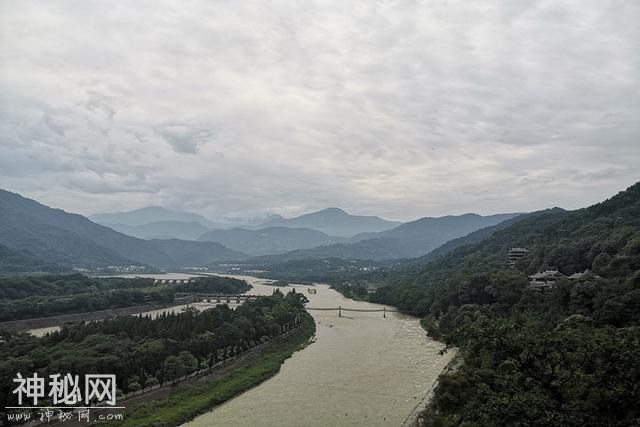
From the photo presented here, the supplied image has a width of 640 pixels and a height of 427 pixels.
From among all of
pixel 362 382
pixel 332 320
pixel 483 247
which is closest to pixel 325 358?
pixel 362 382

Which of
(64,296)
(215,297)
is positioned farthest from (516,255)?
(64,296)

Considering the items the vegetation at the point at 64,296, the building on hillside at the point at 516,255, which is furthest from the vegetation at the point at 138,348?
the building on hillside at the point at 516,255

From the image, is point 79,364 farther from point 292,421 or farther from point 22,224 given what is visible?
point 22,224

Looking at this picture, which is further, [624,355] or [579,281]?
[579,281]

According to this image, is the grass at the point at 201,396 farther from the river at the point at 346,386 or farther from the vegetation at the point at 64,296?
the vegetation at the point at 64,296

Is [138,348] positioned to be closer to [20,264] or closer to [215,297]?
[215,297]
